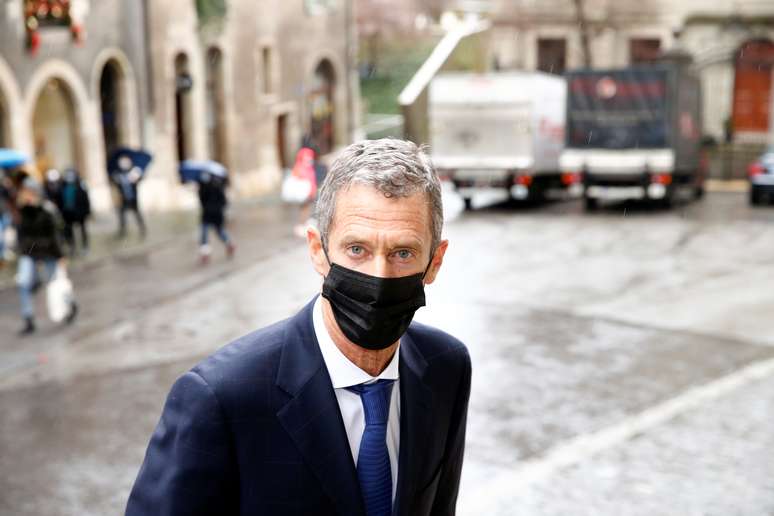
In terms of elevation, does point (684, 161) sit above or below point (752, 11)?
below

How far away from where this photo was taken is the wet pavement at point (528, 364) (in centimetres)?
740

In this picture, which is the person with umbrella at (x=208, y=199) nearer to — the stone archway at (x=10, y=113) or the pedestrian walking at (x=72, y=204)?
the pedestrian walking at (x=72, y=204)

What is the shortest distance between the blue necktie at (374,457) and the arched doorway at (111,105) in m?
21.8

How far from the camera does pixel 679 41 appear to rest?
38969 mm

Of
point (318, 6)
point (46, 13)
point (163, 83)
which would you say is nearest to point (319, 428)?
point (46, 13)

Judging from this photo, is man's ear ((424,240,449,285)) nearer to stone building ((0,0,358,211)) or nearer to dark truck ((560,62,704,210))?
stone building ((0,0,358,211))

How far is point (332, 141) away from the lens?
35.8 metres

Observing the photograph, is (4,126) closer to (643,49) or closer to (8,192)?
(8,192)

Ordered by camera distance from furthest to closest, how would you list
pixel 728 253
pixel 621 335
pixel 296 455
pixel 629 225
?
pixel 629 225 → pixel 728 253 → pixel 621 335 → pixel 296 455

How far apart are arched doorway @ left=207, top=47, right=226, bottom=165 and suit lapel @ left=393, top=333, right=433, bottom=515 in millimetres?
24974

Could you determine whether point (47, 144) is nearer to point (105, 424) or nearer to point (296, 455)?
point (105, 424)

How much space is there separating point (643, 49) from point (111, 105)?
23264mm

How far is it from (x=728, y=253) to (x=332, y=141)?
2003cm

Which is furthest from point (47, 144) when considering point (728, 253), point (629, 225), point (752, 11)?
point (752, 11)
